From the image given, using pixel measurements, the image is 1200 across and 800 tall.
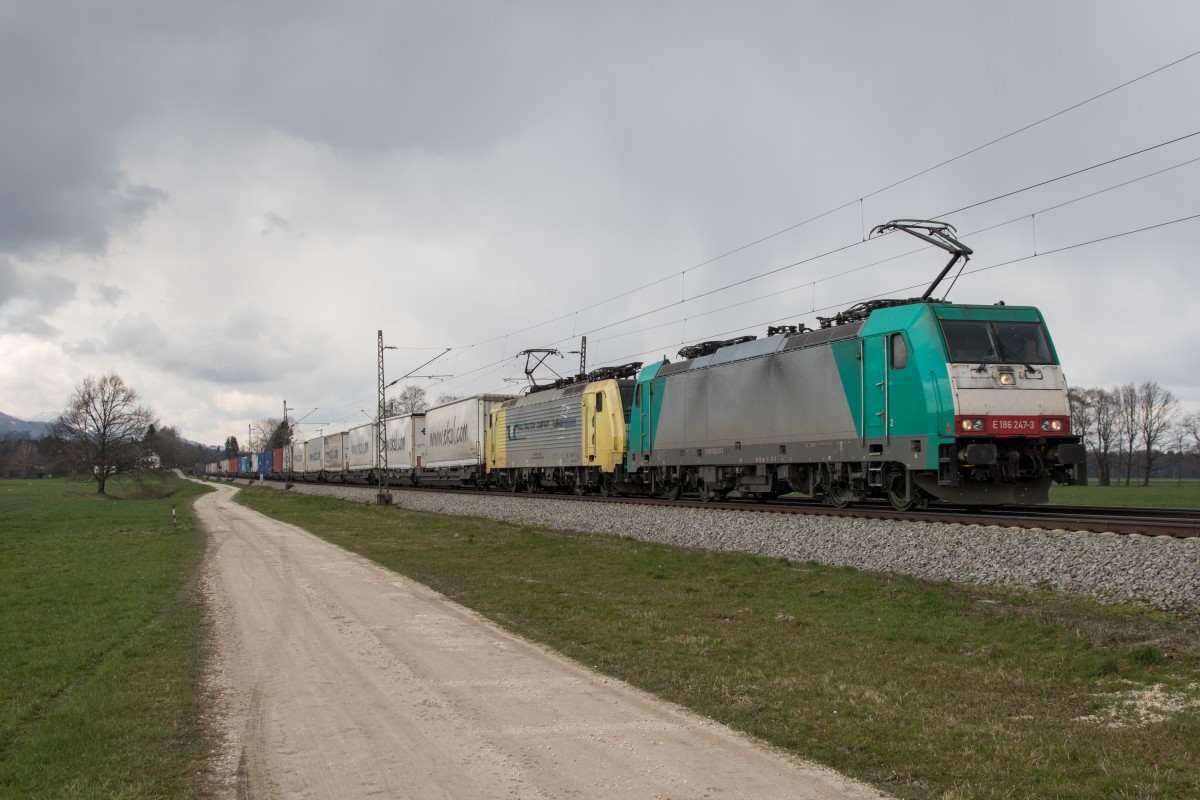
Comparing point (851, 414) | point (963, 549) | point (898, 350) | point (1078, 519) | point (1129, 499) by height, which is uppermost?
point (898, 350)

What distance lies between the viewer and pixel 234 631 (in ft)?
32.5

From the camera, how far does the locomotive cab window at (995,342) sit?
14.9m

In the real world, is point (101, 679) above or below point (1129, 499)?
above

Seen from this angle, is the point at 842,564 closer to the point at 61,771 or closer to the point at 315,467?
the point at 61,771

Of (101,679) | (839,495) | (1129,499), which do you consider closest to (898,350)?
(839,495)

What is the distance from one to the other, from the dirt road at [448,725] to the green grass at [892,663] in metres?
0.48

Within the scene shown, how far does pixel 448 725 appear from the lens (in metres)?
6.09

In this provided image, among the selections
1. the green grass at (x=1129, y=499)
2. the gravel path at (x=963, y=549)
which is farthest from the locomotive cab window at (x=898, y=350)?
the green grass at (x=1129, y=499)

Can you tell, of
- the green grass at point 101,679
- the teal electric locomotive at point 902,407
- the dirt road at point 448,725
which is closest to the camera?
the dirt road at point 448,725

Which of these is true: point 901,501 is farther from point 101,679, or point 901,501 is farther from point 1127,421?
point 1127,421

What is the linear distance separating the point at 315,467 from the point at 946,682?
246 ft

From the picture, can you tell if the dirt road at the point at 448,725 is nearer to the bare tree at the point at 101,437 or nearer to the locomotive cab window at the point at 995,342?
the locomotive cab window at the point at 995,342

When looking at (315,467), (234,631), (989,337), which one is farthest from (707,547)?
(315,467)

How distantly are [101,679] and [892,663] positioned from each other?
7.16 metres
